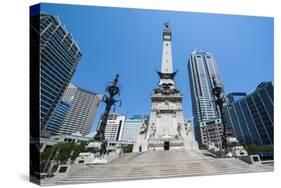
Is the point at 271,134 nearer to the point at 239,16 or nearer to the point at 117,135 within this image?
the point at 239,16

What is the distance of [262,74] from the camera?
1109cm

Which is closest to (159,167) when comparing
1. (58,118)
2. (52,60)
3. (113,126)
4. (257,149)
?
(113,126)

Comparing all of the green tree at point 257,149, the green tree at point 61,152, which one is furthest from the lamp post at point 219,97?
the green tree at point 61,152

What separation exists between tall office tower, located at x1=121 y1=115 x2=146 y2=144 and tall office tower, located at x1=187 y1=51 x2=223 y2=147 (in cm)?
205

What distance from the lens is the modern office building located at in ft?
29.2

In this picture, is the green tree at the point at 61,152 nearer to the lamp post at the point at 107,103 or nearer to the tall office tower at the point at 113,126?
the lamp post at the point at 107,103

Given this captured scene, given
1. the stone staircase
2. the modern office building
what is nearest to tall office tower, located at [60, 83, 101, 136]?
the modern office building

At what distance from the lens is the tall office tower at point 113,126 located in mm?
10539

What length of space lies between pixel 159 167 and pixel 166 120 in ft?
14.5

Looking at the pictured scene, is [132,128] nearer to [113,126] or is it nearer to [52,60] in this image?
[113,126]

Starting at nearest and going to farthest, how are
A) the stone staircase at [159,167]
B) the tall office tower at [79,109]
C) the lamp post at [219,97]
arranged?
1. the stone staircase at [159,167]
2. the tall office tower at [79,109]
3. the lamp post at [219,97]

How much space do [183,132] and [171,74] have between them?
2.35m

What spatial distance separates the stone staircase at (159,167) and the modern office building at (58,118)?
3.80 ft

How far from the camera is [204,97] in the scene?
12984mm
